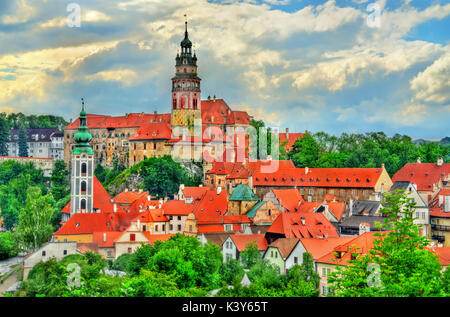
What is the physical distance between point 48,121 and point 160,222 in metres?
62.8

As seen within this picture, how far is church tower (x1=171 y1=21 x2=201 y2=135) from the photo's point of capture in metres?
75.1

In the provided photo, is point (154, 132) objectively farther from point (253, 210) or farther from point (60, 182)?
point (253, 210)

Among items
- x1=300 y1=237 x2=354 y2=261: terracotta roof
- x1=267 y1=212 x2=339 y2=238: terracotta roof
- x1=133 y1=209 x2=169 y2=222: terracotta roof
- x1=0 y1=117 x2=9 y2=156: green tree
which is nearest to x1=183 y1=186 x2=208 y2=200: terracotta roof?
x1=133 y1=209 x2=169 y2=222: terracotta roof

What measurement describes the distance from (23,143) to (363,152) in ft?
163

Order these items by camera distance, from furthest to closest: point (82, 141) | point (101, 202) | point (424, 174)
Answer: point (82, 141) → point (101, 202) → point (424, 174)

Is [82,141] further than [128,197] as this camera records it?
No

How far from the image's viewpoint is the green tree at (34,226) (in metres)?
50.1

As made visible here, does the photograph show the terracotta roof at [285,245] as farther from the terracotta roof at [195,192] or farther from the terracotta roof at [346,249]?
the terracotta roof at [195,192]

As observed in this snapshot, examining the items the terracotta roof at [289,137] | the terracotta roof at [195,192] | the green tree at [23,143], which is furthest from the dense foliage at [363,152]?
the green tree at [23,143]

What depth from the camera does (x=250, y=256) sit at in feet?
128

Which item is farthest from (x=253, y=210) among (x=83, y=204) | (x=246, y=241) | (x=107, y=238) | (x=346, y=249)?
(x=346, y=249)

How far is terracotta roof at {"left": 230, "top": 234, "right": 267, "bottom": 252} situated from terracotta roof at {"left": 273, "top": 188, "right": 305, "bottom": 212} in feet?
30.8
